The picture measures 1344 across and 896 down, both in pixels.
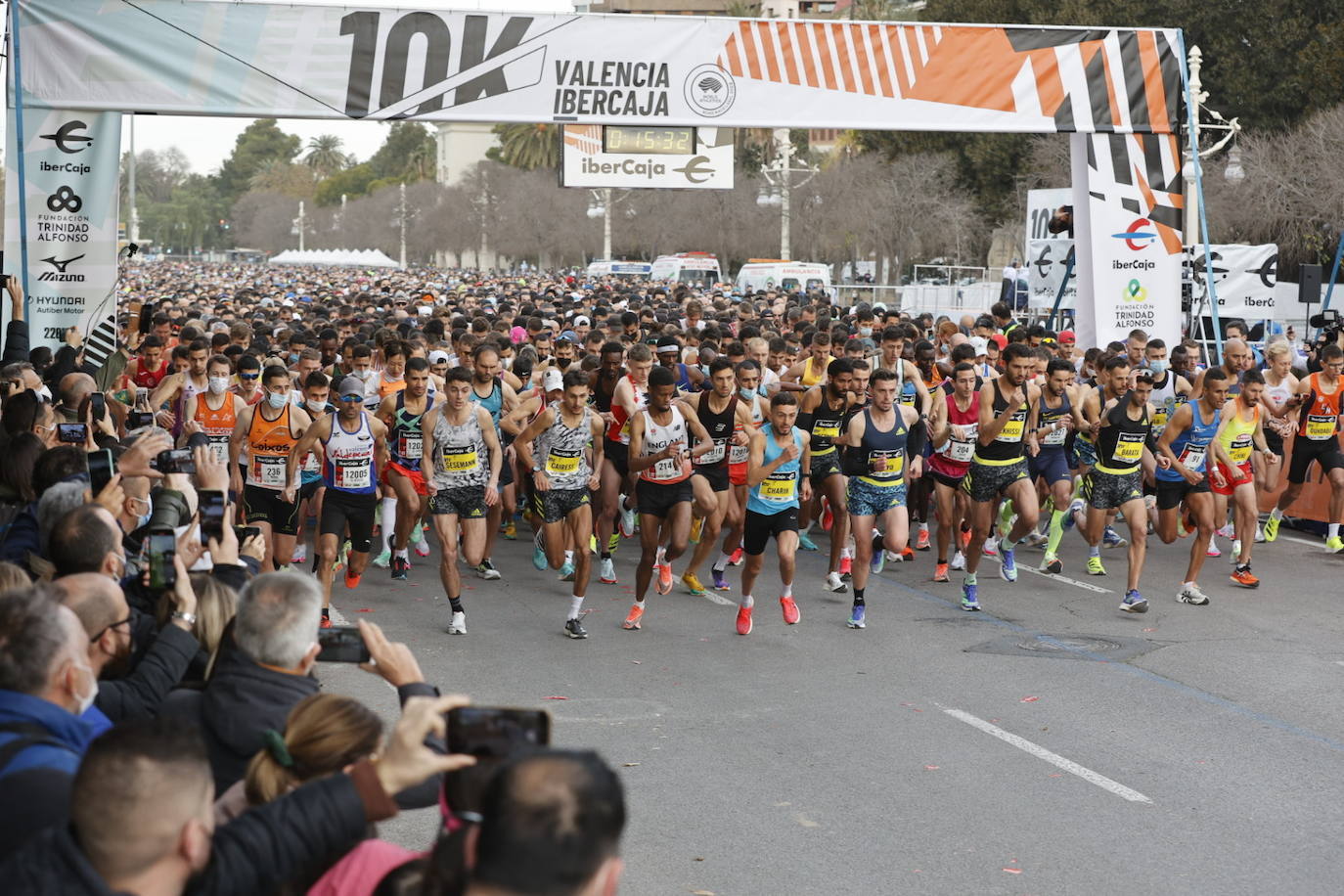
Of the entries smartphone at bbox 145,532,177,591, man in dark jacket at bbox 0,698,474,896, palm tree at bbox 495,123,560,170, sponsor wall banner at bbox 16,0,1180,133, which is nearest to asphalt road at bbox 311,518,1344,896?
smartphone at bbox 145,532,177,591

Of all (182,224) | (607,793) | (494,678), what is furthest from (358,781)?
(182,224)

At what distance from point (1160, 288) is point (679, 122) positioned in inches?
202

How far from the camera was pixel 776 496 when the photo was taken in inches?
408

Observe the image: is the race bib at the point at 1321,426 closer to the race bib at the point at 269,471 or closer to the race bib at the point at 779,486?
the race bib at the point at 779,486

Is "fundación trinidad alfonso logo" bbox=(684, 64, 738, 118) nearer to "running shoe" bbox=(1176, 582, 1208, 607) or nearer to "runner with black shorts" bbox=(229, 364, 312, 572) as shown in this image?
"runner with black shorts" bbox=(229, 364, 312, 572)

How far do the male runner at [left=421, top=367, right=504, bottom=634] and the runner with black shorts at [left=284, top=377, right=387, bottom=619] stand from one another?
0.42m

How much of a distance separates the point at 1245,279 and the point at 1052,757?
19.7 meters

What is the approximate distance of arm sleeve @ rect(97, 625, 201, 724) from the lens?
4270 mm

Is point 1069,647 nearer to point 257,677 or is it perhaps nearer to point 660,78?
point 660,78

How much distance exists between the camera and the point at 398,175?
17500 cm

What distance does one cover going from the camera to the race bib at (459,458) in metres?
10.4

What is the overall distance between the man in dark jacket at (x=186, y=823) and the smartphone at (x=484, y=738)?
32mm

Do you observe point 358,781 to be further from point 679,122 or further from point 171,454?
point 679,122

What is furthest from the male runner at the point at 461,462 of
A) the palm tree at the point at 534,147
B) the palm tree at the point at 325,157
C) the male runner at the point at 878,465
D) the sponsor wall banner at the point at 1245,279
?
the palm tree at the point at 325,157
